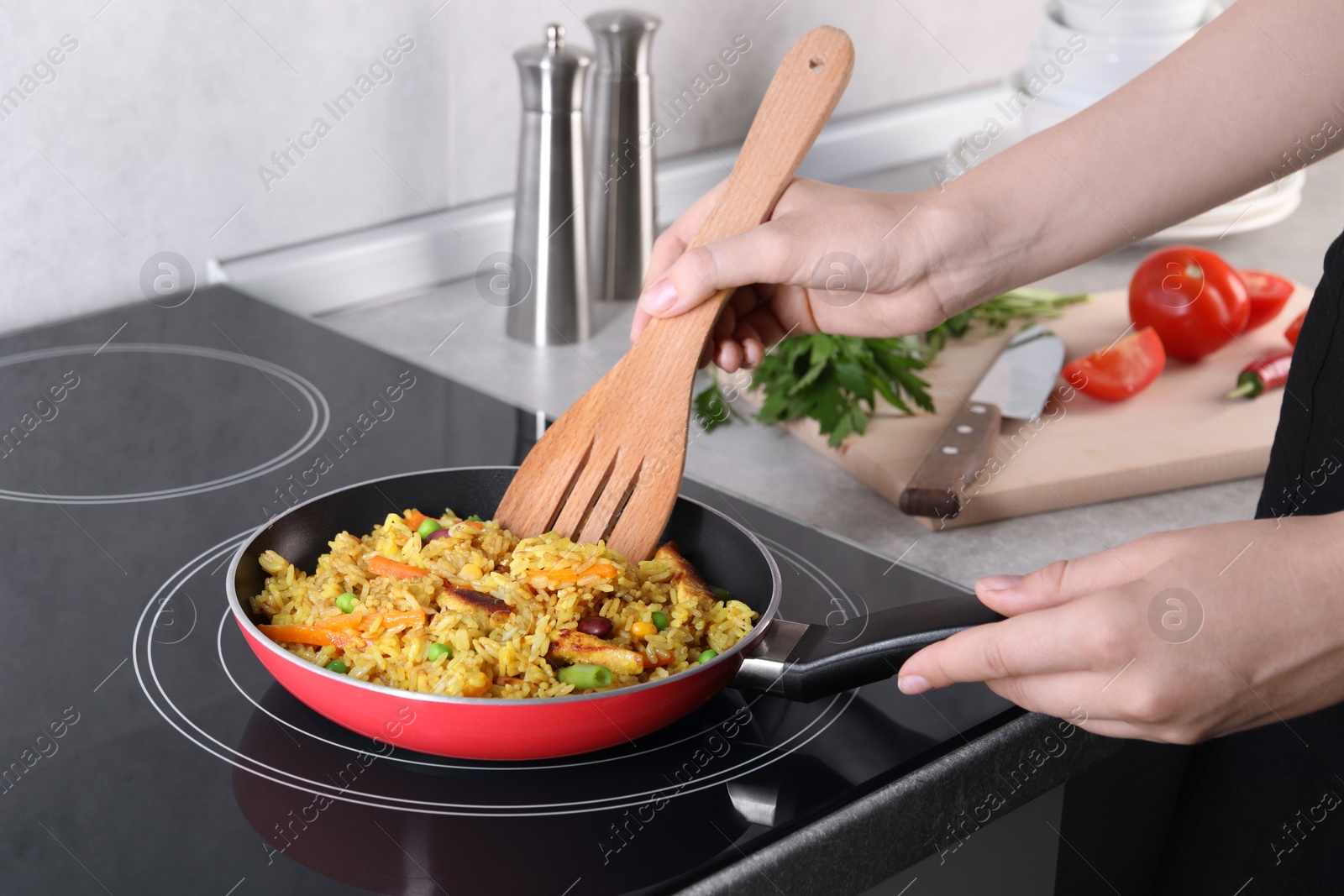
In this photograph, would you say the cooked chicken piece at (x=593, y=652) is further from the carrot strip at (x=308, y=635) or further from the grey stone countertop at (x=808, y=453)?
the grey stone countertop at (x=808, y=453)

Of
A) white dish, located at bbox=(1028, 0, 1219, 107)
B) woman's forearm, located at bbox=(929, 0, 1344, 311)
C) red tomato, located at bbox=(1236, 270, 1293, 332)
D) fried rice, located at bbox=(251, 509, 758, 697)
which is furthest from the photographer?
white dish, located at bbox=(1028, 0, 1219, 107)

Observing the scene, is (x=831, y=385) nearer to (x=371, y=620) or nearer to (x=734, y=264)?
(x=734, y=264)

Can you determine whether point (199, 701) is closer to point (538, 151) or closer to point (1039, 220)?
point (1039, 220)

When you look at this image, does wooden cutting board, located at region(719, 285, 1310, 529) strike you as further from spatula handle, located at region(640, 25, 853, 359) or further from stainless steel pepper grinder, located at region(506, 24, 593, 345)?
spatula handle, located at region(640, 25, 853, 359)

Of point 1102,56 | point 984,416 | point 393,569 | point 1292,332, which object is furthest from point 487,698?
point 1102,56

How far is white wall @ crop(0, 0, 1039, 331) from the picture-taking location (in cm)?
135

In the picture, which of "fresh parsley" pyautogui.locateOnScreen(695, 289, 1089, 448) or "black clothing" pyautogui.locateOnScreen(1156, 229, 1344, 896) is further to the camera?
"fresh parsley" pyautogui.locateOnScreen(695, 289, 1089, 448)

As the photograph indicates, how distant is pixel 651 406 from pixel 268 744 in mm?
359

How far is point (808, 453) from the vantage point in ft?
4.37

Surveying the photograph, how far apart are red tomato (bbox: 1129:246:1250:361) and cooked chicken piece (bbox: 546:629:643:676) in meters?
0.92

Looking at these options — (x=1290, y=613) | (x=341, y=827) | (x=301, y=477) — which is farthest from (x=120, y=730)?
(x=1290, y=613)

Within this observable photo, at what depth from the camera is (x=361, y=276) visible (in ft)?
5.33

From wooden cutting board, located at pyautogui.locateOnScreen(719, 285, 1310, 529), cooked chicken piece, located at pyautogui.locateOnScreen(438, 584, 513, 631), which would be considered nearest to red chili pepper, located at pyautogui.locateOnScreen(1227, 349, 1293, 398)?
wooden cutting board, located at pyautogui.locateOnScreen(719, 285, 1310, 529)

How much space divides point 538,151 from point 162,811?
94 centimetres
